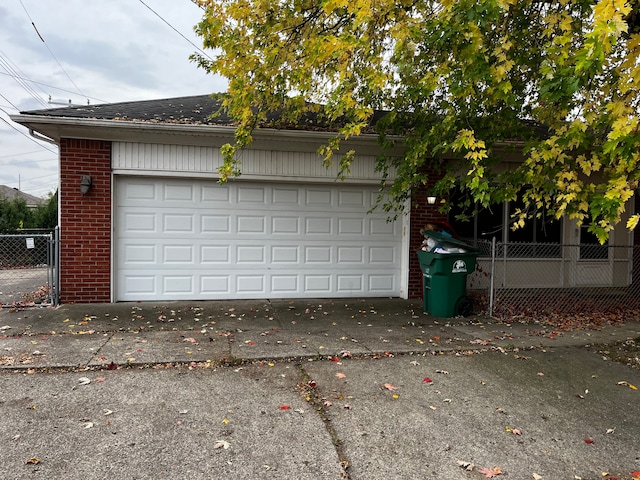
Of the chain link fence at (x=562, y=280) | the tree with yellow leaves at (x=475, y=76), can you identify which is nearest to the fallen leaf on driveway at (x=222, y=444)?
the tree with yellow leaves at (x=475, y=76)

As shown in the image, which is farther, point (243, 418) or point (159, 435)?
point (243, 418)

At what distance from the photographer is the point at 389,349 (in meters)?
5.11

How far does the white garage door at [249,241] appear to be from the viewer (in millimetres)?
7551

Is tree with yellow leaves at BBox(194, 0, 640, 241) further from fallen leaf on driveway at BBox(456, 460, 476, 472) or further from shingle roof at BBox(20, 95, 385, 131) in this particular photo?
fallen leaf on driveway at BBox(456, 460, 476, 472)

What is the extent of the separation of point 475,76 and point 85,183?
19.9 feet

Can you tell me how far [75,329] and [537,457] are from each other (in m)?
5.46

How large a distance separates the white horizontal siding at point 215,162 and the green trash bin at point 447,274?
2.09 metres

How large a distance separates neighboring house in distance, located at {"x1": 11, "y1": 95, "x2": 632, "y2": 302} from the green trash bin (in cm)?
137

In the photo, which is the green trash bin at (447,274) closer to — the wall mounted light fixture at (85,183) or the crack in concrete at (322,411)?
the crack in concrete at (322,411)

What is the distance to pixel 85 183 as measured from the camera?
7031 millimetres

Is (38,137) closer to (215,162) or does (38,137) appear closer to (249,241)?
(215,162)

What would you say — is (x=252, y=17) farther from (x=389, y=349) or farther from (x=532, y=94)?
(x=389, y=349)

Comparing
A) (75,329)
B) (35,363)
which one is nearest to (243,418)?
(35,363)

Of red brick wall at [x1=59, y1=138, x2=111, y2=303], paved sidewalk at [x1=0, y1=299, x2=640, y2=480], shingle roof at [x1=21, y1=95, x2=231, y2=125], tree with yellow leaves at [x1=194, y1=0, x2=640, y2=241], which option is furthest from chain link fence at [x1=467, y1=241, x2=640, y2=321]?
red brick wall at [x1=59, y1=138, x2=111, y2=303]
